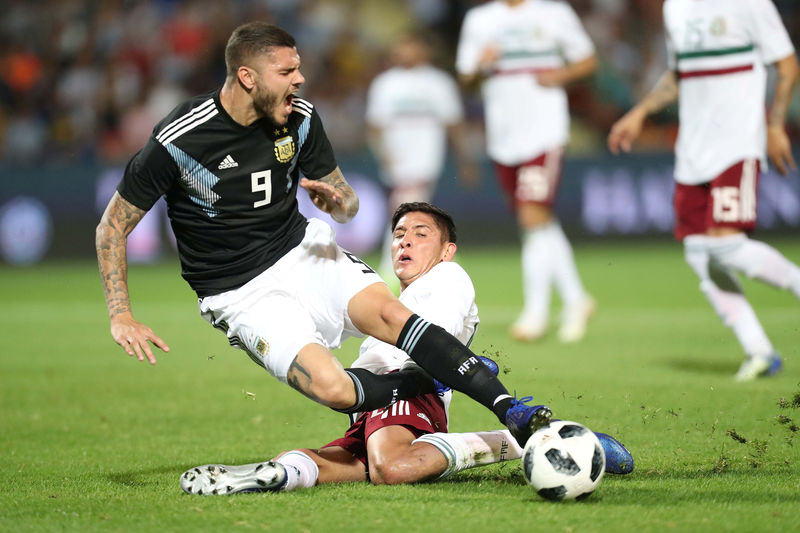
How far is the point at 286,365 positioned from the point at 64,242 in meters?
11.4

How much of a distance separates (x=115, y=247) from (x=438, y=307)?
53.6 inches

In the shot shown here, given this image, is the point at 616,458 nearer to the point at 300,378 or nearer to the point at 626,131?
the point at 300,378

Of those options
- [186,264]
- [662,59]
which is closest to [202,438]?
[186,264]

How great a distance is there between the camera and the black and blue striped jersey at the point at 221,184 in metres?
4.38

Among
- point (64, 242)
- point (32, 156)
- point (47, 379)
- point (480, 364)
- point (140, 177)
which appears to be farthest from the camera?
point (32, 156)

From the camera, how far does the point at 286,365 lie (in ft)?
13.8

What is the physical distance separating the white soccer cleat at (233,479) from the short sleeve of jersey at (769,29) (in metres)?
4.12

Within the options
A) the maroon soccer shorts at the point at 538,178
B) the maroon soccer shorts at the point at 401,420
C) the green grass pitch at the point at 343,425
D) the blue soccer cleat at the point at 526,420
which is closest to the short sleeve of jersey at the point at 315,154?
the maroon soccer shorts at the point at 401,420

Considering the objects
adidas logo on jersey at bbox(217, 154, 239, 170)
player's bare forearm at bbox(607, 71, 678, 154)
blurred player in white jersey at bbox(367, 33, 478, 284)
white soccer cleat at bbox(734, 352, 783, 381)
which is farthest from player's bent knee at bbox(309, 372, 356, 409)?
blurred player in white jersey at bbox(367, 33, 478, 284)

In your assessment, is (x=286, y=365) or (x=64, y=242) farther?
(x=64, y=242)

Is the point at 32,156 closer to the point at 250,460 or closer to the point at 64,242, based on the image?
the point at 64,242

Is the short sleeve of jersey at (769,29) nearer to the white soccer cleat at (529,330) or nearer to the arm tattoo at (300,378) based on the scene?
the white soccer cleat at (529,330)

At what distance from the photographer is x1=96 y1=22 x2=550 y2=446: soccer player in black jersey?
4156mm

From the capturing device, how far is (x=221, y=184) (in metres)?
4.48
